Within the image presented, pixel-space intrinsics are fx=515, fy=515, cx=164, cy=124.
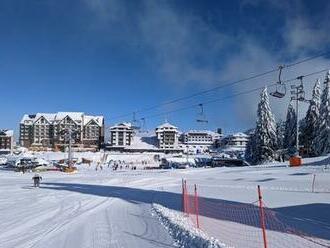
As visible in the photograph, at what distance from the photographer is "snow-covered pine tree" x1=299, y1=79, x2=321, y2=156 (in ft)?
296

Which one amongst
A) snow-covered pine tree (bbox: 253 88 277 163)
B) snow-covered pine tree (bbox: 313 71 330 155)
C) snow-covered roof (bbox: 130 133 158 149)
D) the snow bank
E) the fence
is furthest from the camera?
snow-covered roof (bbox: 130 133 158 149)

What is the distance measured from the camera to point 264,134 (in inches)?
3649

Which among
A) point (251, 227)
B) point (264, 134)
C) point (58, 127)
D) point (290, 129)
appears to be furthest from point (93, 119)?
point (251, 227)

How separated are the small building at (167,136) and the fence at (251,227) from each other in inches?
6083

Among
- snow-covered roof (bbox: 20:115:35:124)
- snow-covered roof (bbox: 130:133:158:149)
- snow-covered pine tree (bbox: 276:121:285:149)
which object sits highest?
snow-covered roof (bbox: 20:115:35:124)

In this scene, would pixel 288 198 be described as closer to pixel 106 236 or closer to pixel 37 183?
pixel 106 236

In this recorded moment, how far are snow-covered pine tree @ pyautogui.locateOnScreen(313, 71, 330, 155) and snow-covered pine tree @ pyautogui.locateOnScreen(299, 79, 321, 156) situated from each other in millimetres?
4279

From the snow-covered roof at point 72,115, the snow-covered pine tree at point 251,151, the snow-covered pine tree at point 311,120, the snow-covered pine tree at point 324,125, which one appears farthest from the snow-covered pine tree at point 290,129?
the snow-covered roof at point 72,115

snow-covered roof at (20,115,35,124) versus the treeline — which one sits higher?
snow-covered roof at (20,115,35,124)

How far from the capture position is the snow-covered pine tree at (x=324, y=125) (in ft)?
269

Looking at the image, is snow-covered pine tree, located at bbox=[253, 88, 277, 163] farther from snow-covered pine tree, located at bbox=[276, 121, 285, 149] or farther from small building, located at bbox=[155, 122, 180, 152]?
small building, located at bbox=[155, 122, 180, 152]

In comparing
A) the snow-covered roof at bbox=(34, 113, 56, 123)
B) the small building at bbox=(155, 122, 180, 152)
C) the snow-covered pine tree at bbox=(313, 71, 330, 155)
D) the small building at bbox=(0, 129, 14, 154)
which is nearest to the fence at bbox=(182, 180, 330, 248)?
the snow-covered pine tree at bbox=(313, 71, 330, 155)

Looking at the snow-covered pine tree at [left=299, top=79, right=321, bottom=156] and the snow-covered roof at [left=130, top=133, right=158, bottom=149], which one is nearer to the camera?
the snow-covered pine tree at [left=299, top=79, right=321, bottom=156]

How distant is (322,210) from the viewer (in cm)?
2125
